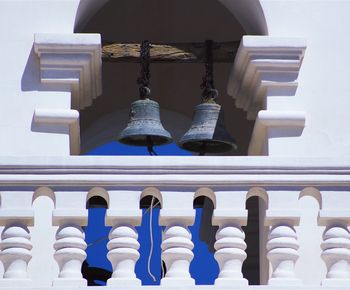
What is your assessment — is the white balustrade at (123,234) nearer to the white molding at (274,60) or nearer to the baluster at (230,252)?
the baluster at (230,252)

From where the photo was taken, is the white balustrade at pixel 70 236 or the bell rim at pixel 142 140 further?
the bell rim at pixel 142 140

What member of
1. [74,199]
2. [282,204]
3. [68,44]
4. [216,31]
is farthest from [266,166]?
[216,31]

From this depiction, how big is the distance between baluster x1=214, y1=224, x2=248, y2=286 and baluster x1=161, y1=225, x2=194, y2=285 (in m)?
0.15

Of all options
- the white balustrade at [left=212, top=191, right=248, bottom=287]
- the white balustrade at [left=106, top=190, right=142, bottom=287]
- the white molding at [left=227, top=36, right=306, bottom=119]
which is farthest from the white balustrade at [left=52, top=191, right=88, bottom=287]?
the white molding at [left=227, top=36, right=306, bottom=119]

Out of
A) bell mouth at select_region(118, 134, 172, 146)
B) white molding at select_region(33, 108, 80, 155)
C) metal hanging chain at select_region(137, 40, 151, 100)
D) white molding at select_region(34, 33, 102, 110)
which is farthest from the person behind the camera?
metal hanging chain at select_region(137, 40, 151, 100)

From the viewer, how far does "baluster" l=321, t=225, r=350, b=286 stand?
9602mm

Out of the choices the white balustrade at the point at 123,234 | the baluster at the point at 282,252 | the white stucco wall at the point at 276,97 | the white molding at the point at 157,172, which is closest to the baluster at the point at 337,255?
the baluster at the point at 282,252

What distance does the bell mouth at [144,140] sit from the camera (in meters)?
11.2

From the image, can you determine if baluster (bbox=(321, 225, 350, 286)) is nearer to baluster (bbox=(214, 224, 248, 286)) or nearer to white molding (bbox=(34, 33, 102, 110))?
baluster (bbox=(214, 224, 248, 286))

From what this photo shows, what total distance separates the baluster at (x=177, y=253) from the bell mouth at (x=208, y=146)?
167cm

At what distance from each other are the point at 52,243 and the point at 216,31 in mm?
3363

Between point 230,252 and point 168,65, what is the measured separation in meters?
4.40

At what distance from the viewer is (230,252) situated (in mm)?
9648

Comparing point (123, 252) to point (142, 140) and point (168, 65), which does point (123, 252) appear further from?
point (168, 65)
